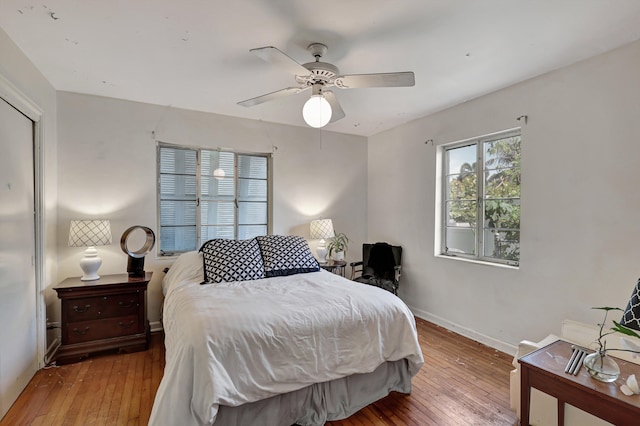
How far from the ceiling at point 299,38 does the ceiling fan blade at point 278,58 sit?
0.80 ft

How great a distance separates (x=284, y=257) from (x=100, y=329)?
1815 mm

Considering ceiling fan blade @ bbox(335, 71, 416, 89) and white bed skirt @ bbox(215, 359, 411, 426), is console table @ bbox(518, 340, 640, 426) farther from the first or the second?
ceiling fan blade @ bbox(335, 71, 416, 89)

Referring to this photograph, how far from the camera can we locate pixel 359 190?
480 centimetres

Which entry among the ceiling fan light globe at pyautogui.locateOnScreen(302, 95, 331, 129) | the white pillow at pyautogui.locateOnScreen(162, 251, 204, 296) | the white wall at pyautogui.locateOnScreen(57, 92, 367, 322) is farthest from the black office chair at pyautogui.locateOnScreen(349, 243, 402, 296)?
the ceiling fan light globe at pyautogui.locateOnScreen(302, 95, 331, 129)

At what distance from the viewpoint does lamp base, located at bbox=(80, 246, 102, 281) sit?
2891 mm

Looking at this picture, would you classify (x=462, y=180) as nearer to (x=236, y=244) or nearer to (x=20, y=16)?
(x=236, y=244)

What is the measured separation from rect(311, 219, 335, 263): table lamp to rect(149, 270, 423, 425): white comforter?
5.03 feet

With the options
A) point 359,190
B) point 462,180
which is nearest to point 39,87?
point 359,190

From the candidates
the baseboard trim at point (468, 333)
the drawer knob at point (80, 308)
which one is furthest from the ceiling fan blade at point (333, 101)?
the drawer knob at point (80, 308)

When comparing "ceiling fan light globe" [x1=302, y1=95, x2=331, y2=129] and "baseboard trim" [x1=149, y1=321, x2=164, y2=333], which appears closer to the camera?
"ceiling fan light globe" [x1=302, y1=95, x2=331, y2=129]

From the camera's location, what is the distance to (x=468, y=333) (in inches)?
130

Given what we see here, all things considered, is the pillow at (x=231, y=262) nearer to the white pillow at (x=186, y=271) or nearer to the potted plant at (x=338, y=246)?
the white pillow at (x=186, y=271)

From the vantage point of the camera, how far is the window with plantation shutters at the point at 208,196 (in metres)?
3.58

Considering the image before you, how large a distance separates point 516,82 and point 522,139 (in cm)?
53
